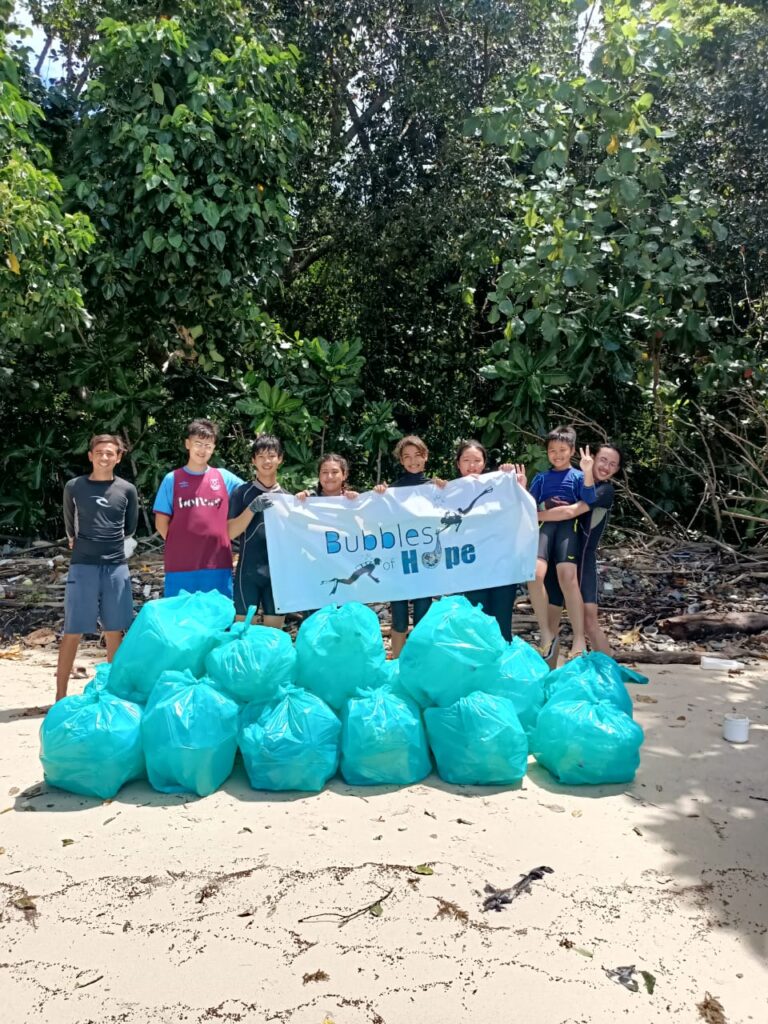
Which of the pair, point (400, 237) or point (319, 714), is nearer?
point (319, 714)

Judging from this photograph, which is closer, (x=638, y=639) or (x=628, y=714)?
(x=628, y=714)

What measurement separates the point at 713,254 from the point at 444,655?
25.7 feet

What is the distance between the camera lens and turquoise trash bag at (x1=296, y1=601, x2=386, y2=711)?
3.46 m

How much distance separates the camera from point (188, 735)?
10.6ft

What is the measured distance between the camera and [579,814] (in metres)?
3.20

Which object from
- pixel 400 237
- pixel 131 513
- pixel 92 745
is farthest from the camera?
pixel 400 237

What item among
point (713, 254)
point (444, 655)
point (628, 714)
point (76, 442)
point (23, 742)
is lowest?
point (23, 742)

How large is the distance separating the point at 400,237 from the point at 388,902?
873 centimetres

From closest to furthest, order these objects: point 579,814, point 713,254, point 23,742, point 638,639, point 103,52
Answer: point 579,814 → point 23,742 → point 638,639 → point 103,52 → point 713,254

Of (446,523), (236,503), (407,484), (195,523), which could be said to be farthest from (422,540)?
(195,523)

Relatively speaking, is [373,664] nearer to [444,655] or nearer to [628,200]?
[444,655]

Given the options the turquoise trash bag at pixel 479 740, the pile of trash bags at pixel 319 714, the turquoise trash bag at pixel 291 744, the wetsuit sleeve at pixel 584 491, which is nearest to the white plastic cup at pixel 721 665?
the wetsuit sleeve at pixel 584 491

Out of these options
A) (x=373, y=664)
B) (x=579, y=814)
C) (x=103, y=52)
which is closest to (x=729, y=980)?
(x=579, y=814)

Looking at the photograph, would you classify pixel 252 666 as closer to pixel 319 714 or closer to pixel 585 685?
pixel 319 714
